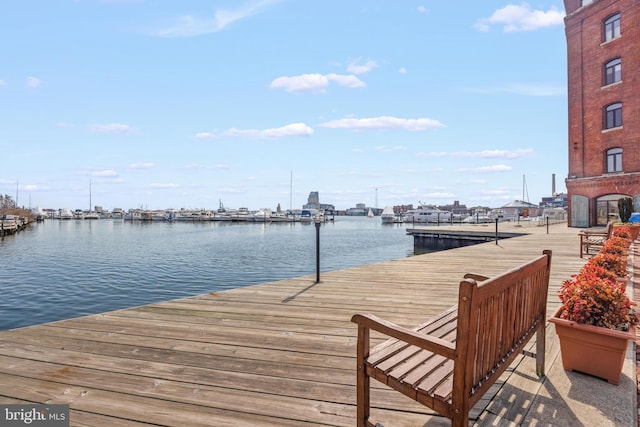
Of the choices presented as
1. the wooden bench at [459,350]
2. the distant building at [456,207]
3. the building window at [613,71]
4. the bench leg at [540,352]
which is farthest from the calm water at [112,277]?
the distant building at [456,207]

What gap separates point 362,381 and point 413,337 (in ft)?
1.57

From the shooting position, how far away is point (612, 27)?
984 inches

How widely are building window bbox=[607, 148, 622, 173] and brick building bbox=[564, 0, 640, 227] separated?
22 mm

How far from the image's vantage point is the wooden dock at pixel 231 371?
241cm

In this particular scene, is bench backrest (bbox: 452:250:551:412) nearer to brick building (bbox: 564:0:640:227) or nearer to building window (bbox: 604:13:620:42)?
brick building (bbox: 564:0:640:227)

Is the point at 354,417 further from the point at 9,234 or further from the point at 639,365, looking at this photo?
the point at 9,234

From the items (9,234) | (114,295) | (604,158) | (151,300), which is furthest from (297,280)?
(9,234)

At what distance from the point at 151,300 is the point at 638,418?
1329 centimetres

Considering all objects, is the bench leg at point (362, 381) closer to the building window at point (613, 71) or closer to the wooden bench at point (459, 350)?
the wooden bench at point (459, 350)

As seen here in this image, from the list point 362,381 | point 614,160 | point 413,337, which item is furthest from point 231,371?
point 614,160

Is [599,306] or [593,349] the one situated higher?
[599,306]

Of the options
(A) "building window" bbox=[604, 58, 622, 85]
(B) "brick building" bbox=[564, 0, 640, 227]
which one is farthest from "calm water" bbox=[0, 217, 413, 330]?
(A) "building window" bbox=[604, 58, 622, 85]

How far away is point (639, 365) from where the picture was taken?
3096 millimetres

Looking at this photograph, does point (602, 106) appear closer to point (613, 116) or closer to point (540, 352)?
point (613, 116)
